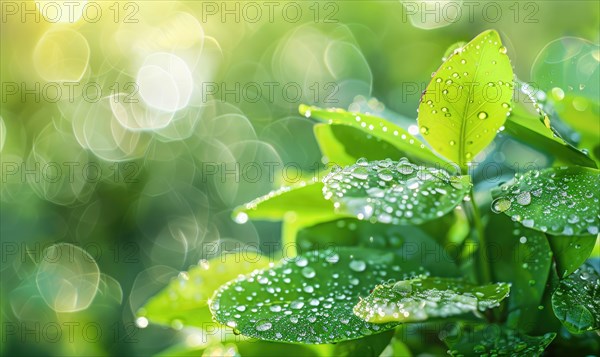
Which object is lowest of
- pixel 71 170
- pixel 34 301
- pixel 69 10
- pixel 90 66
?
pixel 34 301

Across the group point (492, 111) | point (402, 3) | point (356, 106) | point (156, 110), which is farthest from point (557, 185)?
point (156, 110)

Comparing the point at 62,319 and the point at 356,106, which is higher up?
the point at 356,106

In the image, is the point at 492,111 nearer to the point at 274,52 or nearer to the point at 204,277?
the point at 204,277

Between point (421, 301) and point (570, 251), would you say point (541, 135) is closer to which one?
point (570, 251)

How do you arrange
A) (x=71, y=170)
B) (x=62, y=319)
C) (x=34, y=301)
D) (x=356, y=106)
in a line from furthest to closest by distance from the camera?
1. (x=71, y=170)
2. (x=34, y=301)
3. (x=62, y=319)
4. (x=356, y=106)

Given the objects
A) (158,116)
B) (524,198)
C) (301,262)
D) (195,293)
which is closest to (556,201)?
(524,198)

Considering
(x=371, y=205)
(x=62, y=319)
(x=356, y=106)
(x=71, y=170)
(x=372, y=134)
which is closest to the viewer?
(x=371, y=205)

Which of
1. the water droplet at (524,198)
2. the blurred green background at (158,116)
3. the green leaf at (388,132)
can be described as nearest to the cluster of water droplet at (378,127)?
the green leaf at (388,132)

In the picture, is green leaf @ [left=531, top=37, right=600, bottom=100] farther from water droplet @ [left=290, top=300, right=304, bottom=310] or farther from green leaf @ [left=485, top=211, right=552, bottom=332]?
water droplet @ [left=290, top=300, right=304, bottom=310]
